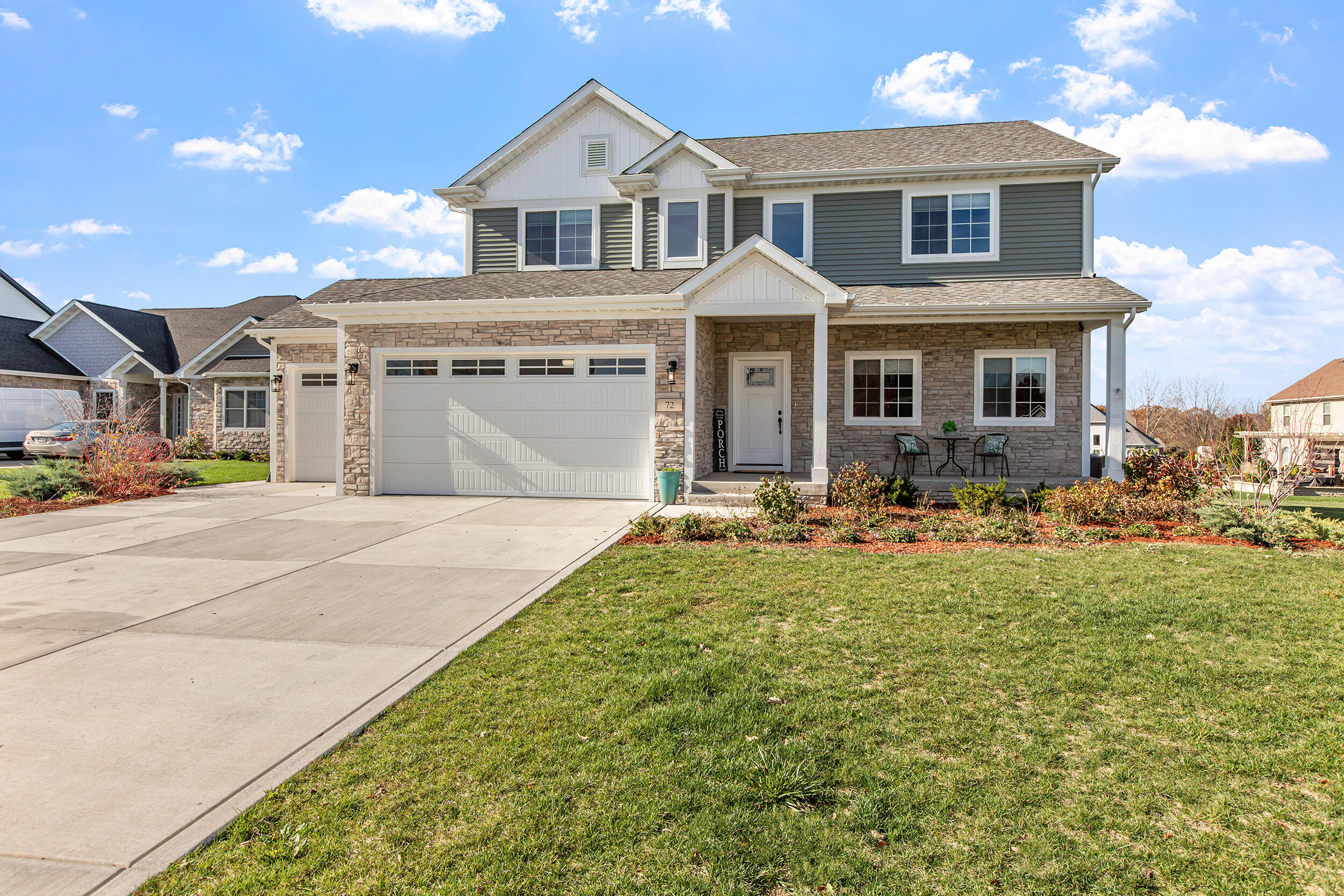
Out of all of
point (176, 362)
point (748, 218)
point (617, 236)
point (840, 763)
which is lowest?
point (840, 763)

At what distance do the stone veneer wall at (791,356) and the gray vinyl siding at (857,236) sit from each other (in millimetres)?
1643

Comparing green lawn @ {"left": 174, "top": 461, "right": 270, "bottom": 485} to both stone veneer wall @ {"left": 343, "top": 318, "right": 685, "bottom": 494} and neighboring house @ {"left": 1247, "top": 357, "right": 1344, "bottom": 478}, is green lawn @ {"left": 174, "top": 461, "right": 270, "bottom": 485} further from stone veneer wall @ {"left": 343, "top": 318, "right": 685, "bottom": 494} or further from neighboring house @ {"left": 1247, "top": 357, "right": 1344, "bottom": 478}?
neighboring house @ {"left": 1247, "top": 357, "right": 1344, "bottom": 478}

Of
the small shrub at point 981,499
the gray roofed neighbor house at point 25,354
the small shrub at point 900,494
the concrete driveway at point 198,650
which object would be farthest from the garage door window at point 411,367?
the gray roofed neighbor house at point 25,354

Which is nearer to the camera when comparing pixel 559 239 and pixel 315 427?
pixel 315 427

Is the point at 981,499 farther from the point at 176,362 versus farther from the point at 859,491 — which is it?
the point at 176,362

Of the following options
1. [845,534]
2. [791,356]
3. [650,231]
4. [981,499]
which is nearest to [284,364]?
[650,231]

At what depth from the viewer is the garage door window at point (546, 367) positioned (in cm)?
1223

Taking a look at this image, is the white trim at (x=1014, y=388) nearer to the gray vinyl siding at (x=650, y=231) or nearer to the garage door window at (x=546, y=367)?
the gray vinyl siding at (x=650, y=231)

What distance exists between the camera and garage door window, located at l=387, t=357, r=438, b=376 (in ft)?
41.6

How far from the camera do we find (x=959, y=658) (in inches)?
176

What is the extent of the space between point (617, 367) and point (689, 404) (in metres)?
1.50

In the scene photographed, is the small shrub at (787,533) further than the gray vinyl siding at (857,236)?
No

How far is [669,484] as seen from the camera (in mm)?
11328

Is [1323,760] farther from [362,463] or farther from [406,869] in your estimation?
[362,463]
